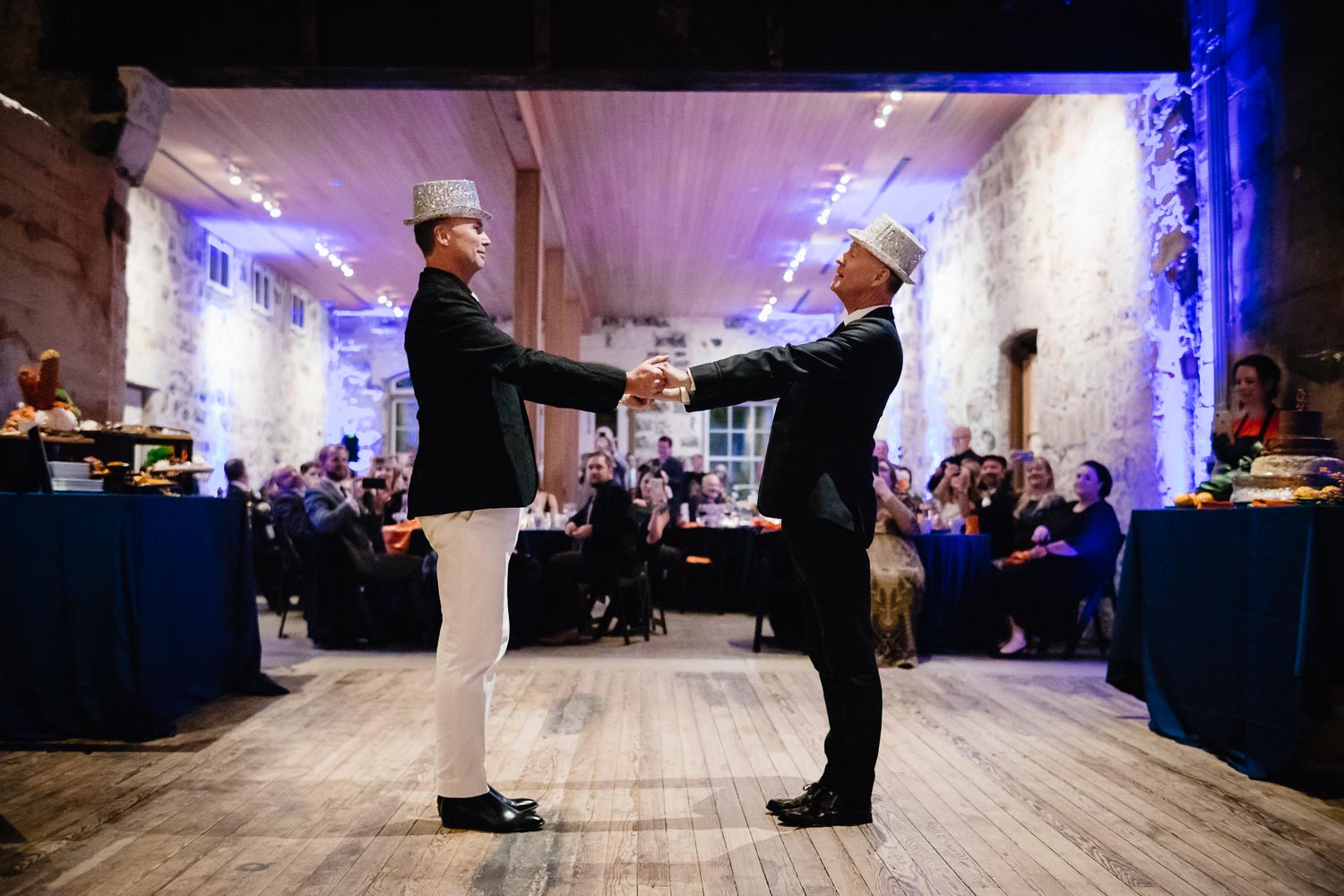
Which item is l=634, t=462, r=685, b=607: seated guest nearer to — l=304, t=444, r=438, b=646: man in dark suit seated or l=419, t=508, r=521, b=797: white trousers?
l=304, t=444, r=438, b=646: man in dark suit seated

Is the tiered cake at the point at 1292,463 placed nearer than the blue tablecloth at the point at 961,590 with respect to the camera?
Yes

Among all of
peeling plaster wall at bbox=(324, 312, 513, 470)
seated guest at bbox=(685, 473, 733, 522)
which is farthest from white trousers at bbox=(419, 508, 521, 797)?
peeling plaster wall at bbox=(324, 312, 513, 470)

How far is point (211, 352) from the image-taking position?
40.0ft

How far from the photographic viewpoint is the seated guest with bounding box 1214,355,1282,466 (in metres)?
4.94

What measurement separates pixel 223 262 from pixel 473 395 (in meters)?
11.5

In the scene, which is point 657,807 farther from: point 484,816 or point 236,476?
point 236,476

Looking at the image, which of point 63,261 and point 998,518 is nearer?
point 63,261

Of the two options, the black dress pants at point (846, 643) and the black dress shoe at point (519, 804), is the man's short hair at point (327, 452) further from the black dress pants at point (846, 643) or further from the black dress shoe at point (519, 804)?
the black dress pants at point (846, 643)

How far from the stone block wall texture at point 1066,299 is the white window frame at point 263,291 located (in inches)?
360

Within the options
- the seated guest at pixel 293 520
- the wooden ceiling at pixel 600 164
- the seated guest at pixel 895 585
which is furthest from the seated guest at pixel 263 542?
the seated guest at pixel 895 585

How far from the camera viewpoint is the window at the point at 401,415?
683 inches

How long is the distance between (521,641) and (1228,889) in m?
4.83

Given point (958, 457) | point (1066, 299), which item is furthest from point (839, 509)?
point (958, 457)

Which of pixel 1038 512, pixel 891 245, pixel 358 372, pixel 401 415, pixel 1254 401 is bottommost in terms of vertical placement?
pixel 1038 512
